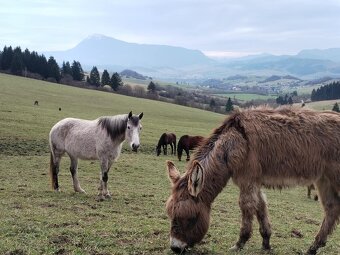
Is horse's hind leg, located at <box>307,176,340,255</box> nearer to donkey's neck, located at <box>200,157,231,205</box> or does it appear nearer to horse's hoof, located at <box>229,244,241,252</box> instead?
horse's hoof, located at <box>229,244,241,252</box>

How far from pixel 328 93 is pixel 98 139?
12630 cm

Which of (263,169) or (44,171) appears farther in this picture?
(44,171)

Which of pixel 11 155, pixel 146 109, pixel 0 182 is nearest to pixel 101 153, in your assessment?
pixel 0 182

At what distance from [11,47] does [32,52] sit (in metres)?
5.05

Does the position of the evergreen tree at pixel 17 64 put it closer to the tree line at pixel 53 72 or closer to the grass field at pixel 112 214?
the tree line at pixel 53 72

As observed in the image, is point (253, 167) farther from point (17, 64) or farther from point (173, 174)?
point (17, 64)

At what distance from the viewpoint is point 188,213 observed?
6215 mm

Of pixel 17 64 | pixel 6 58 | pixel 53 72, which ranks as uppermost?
pixel 6 58

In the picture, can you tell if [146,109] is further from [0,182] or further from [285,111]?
[285,111]

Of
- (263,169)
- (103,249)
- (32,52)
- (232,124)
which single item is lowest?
(103,249)

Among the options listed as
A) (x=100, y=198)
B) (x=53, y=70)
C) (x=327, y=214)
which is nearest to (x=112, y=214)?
(x=100, y=198)

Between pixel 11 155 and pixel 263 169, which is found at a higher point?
pixel 263 169

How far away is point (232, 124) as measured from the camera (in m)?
6.74

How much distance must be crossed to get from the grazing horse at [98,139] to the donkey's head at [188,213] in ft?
19.7
